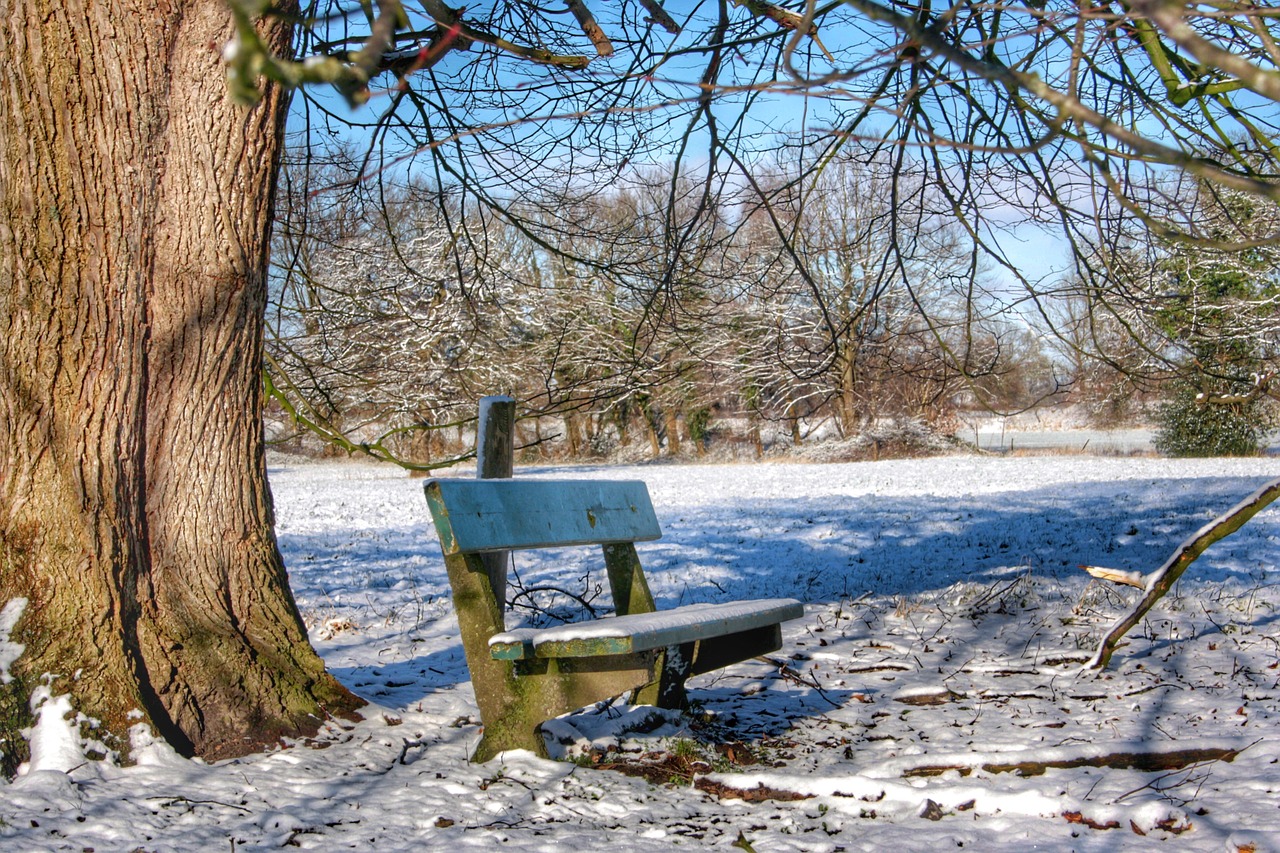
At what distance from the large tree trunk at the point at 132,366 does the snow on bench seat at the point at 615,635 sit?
0.82 metres

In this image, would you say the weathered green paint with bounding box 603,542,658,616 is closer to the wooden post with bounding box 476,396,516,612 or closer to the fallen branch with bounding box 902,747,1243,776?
the wooden post with bounding box 476,396,516,612

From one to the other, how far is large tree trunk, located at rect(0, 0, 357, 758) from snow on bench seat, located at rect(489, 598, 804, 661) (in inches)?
32.3

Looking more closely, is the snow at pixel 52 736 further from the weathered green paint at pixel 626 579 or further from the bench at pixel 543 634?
the weathered green paint at pixel 626 579

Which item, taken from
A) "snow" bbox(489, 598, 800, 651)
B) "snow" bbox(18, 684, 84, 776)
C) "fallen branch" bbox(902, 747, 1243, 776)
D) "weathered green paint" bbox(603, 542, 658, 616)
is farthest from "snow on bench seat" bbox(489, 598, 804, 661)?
"snow" bbox(18, 684, 84, 776)

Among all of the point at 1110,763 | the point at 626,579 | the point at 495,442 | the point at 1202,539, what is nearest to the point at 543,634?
the point at 626,579

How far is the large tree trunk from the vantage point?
109 inches

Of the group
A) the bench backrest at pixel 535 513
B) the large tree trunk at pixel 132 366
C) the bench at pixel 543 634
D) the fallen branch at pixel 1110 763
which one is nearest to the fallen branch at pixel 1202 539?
the fallen branch at pixel 1110 763

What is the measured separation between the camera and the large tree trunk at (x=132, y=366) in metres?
2.78

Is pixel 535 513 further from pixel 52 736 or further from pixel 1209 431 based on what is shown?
pixel 1209 431

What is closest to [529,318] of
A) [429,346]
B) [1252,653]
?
[429,346]

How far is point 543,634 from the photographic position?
2717 millimetres

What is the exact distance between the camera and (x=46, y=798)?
2344mm

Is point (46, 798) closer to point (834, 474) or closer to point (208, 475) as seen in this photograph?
point (208, 475)

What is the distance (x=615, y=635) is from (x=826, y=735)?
3.93ft
